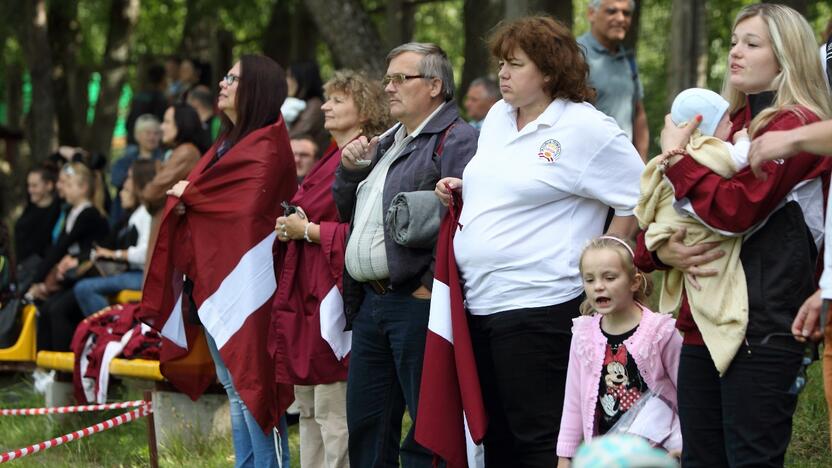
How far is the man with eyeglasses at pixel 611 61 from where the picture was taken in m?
7.59

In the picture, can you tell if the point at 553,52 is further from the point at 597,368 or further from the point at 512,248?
the point at 597,368

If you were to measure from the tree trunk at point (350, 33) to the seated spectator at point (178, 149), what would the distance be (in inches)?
112

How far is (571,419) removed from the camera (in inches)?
187

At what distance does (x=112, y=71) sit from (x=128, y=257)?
1172 centimetres

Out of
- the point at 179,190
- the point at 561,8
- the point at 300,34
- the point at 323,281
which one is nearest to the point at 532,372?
the point at 323,281

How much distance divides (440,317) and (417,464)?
31.4 inches

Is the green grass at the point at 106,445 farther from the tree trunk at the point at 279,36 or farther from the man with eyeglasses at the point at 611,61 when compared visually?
the tree trunk at the point at 279,36

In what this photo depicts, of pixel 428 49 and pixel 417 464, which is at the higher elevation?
pixel 428 49

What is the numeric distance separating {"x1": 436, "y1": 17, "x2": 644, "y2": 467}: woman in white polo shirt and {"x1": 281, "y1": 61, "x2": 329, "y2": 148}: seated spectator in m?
3.93

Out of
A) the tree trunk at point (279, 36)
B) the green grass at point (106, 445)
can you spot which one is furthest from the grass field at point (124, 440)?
the tree trunk at point (279, 36)

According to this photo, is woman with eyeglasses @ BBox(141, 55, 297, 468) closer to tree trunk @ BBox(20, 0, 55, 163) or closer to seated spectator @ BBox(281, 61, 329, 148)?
seated spectator @ BBox(281, 61, 329, 148)

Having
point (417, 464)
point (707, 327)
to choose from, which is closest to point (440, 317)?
point (417, 464)

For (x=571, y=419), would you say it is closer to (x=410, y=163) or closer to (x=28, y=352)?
(x=410, y=163)

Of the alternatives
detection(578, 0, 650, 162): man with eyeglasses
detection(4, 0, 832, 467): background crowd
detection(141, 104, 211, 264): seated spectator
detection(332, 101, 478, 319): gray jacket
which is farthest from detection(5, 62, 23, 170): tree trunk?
detection(332, 101, 478, 319): gray jacket
